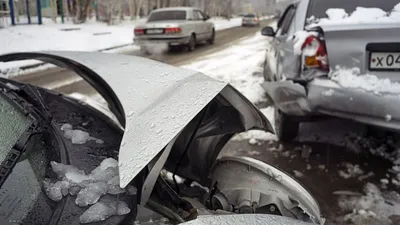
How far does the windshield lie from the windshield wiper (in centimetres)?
1

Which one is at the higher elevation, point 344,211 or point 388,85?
point 388,85

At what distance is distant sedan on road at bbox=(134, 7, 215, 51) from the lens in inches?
510

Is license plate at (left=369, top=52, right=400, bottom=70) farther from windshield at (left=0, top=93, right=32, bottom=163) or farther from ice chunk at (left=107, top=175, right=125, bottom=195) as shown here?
windshield at (left=0, top=93, right=32, bottom=163)

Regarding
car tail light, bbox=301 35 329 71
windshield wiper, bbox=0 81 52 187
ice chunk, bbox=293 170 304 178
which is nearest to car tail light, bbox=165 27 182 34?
car tail light, bbox=301 35 329 71

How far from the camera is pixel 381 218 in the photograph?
8.79 feet

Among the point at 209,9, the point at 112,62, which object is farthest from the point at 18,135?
the point at 209,9

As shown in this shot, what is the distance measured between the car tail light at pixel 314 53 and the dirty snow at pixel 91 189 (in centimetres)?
222

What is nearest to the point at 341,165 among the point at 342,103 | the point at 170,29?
the point at 342,103

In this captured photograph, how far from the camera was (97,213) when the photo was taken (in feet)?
4.16

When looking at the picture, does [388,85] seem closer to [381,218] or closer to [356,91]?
[356,91]

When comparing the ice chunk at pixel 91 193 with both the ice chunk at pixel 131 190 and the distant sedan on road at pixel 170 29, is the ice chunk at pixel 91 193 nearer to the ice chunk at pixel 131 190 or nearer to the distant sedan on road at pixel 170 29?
the ice chunk at pixel 131 190

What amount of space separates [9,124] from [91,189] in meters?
0.52

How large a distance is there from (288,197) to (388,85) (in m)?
1.68

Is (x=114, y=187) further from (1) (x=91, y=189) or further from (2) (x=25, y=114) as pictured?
(2) (x=25, y=114)
